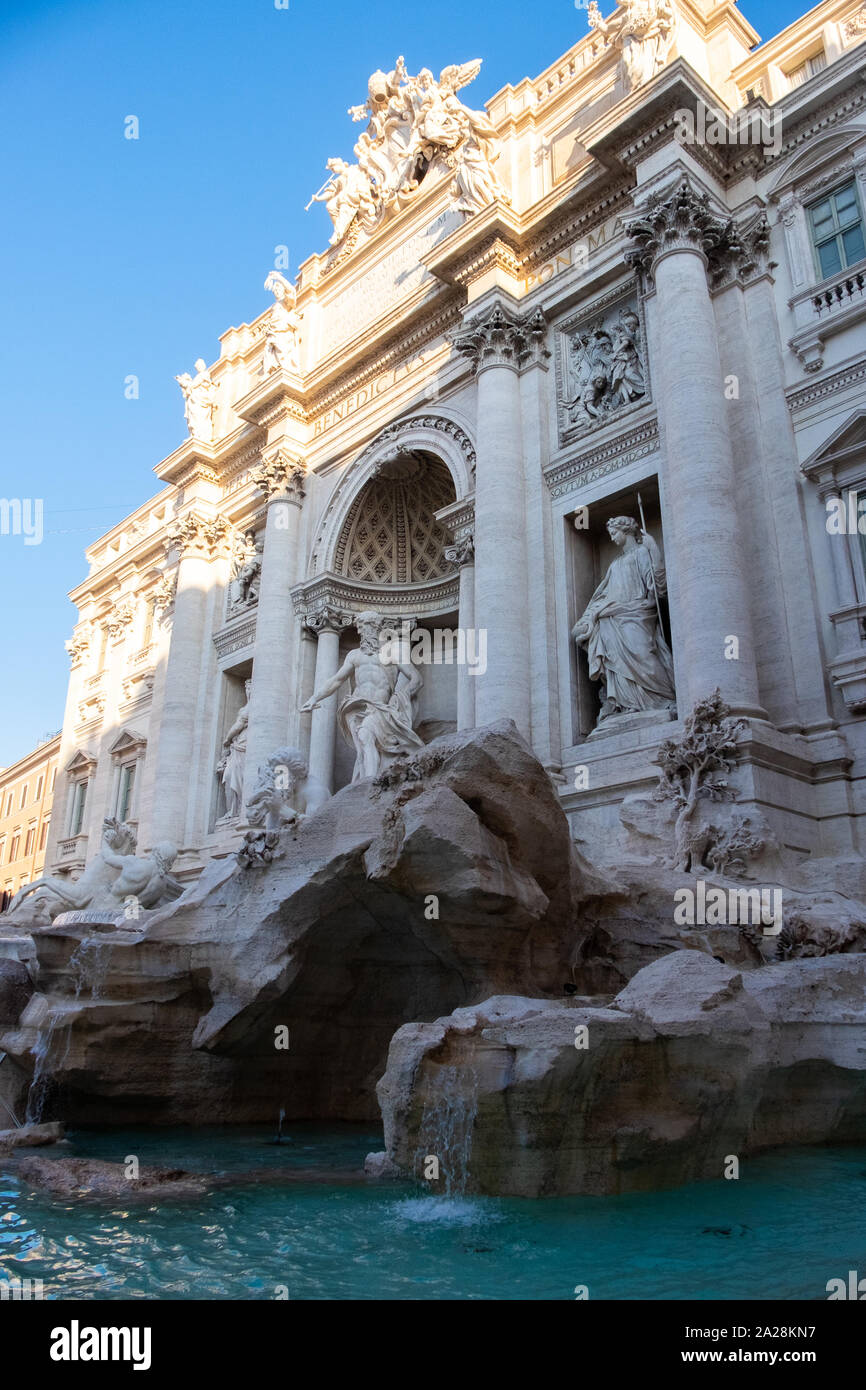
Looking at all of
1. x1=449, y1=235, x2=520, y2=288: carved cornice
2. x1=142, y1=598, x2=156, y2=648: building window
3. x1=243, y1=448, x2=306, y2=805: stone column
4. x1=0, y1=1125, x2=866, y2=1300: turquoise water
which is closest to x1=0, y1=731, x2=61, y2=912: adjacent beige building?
x1=142, y1=598, x2=156, y2=648: building window

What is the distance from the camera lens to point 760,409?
1381 centimetres

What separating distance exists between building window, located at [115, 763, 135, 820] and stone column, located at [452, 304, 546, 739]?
1368cm

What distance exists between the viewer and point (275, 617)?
20.2 metres

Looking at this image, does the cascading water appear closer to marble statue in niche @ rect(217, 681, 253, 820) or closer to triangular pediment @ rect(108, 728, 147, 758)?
marble statue in niche @ rect(217, 681, 253, 820)

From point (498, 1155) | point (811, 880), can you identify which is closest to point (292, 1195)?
point (498, 1155)

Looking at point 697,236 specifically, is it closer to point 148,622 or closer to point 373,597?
point 373,597

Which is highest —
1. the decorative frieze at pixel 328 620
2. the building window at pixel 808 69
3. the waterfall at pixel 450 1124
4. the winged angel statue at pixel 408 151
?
the winged angel statue at pixel 408 151

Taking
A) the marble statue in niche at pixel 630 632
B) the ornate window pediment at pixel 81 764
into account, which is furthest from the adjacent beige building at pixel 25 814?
the marble statue in niche at pixel 630 632

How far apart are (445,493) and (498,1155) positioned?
16549 mm

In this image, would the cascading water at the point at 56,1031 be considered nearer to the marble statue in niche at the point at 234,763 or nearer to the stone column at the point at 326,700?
the stone column at the point at 326,700

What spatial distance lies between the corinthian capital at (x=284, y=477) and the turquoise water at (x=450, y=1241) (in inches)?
665

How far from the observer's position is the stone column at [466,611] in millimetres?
16406

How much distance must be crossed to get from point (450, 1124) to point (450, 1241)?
0.69 meters

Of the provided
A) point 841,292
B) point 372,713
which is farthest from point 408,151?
point 372,713
